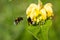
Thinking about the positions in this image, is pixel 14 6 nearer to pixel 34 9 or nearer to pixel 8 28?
pixel 8 28

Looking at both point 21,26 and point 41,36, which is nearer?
point 41,36

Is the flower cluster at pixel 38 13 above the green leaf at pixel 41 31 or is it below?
above

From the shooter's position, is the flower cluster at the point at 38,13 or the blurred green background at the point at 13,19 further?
the blurred green background at the point at 13,19

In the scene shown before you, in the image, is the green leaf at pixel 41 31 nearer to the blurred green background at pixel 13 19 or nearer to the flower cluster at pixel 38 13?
the flower cluster at pixel 38 13

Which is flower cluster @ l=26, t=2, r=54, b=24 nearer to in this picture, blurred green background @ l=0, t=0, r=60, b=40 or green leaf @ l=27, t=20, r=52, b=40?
green leaf @ l=27, t=20, r=52, b=40

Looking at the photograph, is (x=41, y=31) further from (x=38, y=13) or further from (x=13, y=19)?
(x=13, y=19)

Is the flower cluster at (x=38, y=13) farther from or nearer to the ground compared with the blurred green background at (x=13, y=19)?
farther from the ground

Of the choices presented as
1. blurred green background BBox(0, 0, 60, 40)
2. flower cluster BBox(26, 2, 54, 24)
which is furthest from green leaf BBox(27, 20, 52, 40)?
blurred green background BBox(0, 0, 60, 40)

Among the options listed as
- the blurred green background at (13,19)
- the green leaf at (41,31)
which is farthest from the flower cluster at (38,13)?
the blurred green background at (13,19)

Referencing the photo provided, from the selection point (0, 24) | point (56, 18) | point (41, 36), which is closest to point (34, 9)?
point (41, 36)
